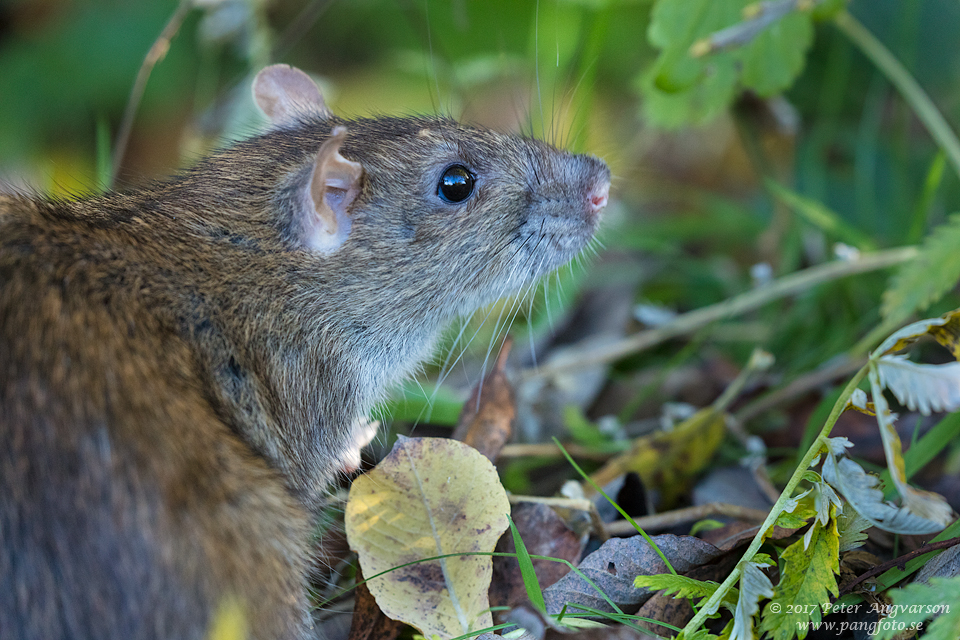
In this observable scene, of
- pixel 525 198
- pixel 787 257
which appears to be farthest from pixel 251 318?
pixel 787 257

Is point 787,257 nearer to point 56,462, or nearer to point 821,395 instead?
point 821,395

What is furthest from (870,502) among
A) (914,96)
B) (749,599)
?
(914,96)

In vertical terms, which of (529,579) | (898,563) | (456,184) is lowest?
(898,563)

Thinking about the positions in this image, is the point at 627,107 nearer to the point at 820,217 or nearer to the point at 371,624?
the point at 820,217

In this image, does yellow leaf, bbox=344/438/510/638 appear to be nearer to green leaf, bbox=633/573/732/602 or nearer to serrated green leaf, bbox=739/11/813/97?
green leaf, bbox=633/573/732/602

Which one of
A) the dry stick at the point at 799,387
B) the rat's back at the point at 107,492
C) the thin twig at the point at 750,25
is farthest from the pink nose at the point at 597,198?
the rat's back at the point at 107,492

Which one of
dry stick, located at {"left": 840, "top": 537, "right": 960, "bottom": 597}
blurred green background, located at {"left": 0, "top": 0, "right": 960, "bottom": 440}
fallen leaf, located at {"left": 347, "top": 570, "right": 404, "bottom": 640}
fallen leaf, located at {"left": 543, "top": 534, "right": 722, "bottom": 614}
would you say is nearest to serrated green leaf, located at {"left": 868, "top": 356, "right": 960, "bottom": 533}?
dry stick, located at {"left": 840, "top": 537, "right": 960, "bottom": 597}
